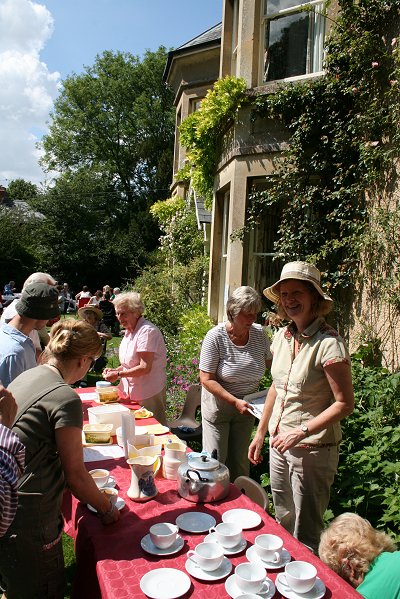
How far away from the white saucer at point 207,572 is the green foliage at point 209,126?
20.4 feet

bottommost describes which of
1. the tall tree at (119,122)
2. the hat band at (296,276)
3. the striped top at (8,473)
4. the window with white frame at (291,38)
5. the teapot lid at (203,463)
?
the teapot lid at (203,463)

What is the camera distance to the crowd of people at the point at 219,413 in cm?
195

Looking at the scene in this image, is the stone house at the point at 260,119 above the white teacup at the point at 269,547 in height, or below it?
above

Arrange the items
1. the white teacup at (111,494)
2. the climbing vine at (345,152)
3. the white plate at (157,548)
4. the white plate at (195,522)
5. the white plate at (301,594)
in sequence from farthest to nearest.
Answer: the climbing vine at (345,152)
the white teacup at (111,494)
the white plate at (195,522)
the white plate at (157,548)
the white plate at (301,594)

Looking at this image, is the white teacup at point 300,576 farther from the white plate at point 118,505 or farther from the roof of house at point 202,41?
the roof of house at point 202,41

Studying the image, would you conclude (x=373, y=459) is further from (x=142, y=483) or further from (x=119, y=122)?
(x=119, y=122)

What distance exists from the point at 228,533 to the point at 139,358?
229 cm

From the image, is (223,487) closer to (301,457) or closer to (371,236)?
(301,457)

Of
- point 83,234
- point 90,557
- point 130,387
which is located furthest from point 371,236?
point 83,234

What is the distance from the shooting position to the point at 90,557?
2090 mm

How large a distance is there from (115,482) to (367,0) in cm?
588

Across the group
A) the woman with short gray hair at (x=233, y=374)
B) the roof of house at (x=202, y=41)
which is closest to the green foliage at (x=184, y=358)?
the woman with short gray hair at (x=233, y=374)

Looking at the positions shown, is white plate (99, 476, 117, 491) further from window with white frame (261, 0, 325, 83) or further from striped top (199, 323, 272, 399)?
window with white frame (261, 0, 325, 83)

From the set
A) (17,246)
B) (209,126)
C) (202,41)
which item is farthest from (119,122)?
(209,126)
